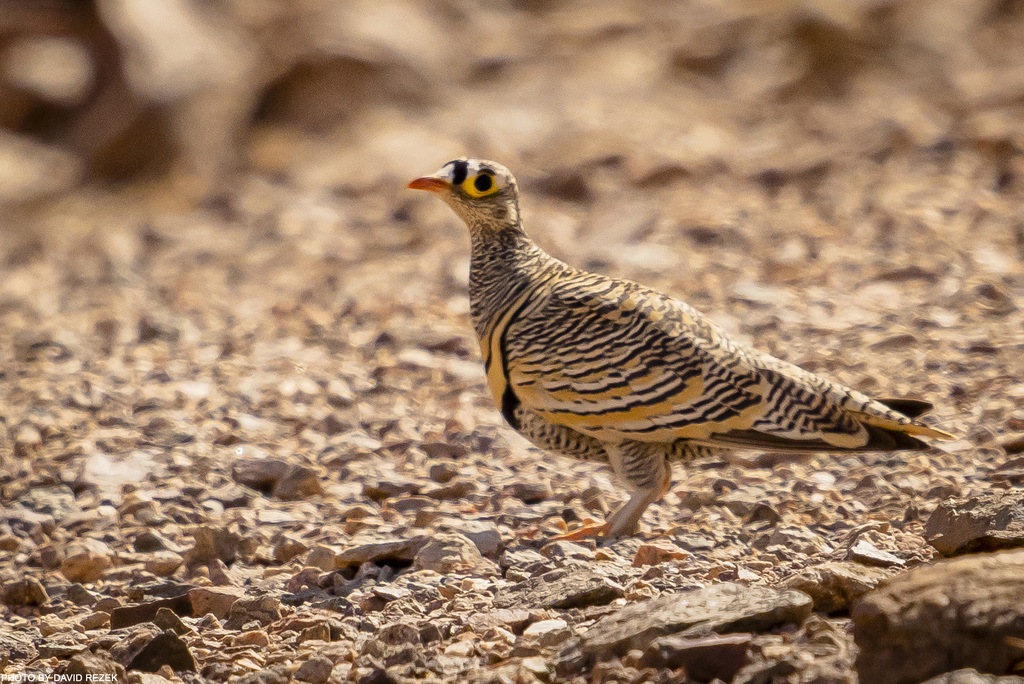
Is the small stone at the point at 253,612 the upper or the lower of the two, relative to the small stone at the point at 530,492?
lower

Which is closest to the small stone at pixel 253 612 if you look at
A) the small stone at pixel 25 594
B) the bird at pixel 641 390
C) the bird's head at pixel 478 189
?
the small stone at pixel 25 594

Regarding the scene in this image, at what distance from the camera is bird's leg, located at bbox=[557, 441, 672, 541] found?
16.5 feet

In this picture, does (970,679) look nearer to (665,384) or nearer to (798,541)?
(798,541)

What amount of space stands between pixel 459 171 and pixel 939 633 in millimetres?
3085

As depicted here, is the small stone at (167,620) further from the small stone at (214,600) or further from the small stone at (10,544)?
the small stone at (10,544)

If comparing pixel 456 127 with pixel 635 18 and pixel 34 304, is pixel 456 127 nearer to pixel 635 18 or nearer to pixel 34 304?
pixel 635 18

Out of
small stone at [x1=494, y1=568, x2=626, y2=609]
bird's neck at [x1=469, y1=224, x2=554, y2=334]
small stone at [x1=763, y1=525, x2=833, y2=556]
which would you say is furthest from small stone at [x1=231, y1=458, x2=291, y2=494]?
small stone at [x1=763, y1=525, x2=833, y2=556]

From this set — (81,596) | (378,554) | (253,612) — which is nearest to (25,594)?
(81,596)

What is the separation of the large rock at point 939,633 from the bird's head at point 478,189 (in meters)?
2.85

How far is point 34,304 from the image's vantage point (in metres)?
8.90

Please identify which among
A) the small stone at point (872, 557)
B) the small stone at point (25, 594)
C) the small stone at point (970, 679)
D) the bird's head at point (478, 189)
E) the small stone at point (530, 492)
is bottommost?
the small stone at point (25, 594)

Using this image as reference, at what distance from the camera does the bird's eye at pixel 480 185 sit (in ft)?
17.9

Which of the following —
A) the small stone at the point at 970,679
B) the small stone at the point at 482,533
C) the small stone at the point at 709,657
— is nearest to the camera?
the small stone at the point at 970,679

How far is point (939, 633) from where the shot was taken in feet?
10.3
